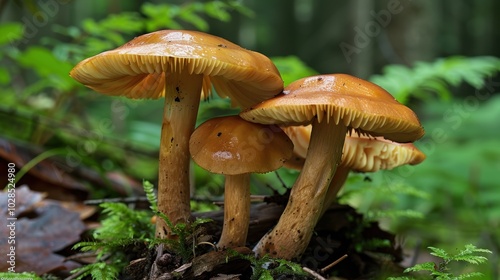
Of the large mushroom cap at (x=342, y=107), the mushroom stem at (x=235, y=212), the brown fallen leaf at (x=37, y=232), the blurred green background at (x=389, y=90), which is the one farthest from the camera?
the blurred green background at (x=389, y=90)

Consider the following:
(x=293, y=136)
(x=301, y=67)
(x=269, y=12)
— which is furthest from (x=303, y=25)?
(x=293, y=136)

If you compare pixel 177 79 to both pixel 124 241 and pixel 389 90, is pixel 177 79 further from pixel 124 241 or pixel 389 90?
pixel 389 90

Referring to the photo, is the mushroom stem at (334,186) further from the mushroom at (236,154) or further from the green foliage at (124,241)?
the green foliage at (124,241)

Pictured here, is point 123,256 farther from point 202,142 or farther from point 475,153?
point 475,153

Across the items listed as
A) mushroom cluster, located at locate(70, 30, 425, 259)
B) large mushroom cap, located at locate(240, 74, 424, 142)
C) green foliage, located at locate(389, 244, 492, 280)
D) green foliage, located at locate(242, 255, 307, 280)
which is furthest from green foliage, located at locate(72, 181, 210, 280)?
green foliage, located at locate(389, 244, 492, 280)

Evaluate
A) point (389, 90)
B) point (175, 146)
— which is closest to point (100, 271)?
point (175, 146)

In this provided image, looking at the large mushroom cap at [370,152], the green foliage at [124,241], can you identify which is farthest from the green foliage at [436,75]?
the green foliage at [124,241]

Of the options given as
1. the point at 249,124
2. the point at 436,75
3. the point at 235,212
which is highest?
the point at 436,75
